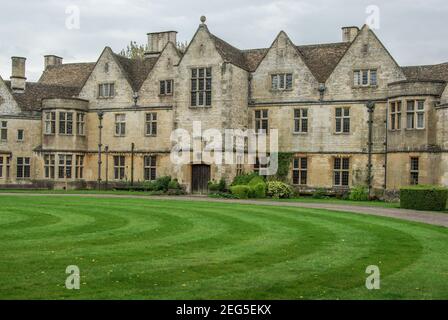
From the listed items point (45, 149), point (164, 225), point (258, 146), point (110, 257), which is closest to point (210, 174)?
point (258, 146)

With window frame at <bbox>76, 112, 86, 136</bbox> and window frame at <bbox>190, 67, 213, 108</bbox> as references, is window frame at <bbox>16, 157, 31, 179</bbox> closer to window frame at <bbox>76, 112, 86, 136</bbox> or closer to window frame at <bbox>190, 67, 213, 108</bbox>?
window frame at <bbox>76, 112, 86, 136</bbox>

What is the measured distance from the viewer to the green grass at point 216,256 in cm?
946

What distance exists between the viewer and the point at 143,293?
30.0 ft

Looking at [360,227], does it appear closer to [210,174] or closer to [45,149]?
[210,174]

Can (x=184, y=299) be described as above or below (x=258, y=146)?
below

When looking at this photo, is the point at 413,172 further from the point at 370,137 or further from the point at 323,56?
the point at 323,56

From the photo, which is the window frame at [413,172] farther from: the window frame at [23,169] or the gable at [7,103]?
the gable at [7,103]

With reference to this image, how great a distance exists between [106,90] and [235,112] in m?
12.2

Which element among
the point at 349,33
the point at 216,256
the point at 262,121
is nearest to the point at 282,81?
the point at 262,121

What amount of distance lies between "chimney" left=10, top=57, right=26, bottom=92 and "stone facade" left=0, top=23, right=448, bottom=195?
92mm

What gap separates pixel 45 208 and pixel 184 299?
15.1 meters

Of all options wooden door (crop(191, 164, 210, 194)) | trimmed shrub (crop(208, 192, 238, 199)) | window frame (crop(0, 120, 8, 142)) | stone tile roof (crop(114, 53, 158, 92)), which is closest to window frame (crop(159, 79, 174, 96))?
stone tile roof (crop(114, 53, 158, 92))

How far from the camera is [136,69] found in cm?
4531

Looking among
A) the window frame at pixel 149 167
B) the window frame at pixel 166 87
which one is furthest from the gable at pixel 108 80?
the window frame at pixel 149 167
